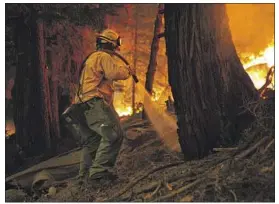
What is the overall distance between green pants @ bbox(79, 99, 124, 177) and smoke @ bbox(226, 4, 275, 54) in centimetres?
230

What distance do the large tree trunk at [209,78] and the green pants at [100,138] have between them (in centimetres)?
113

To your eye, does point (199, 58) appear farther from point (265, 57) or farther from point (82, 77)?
point (82, 77)

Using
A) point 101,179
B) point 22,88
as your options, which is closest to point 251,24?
point 101,179

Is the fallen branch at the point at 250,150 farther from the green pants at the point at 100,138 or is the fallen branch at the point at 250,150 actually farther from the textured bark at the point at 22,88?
the textured bark at the point at 22,88

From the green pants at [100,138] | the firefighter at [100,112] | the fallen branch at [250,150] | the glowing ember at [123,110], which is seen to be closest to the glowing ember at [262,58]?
the fallen branch at [250,150]

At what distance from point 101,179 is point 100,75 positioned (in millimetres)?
1622

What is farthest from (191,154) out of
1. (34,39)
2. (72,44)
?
(34,39)

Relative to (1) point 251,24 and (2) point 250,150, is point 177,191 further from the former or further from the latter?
(1) point 251,24

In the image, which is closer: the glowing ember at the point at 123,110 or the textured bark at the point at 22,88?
the glowing ember at the point at 123,110

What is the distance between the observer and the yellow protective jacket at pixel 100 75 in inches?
257

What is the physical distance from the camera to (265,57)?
6.71 m

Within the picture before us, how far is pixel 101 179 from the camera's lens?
663 cm

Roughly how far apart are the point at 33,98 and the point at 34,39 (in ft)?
3.35

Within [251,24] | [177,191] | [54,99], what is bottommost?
[177,191]
